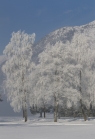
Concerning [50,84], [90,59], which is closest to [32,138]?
[50,84]

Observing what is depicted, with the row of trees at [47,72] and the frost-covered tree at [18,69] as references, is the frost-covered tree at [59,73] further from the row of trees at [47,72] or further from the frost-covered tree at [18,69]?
the frost-covered tree at [18,69]

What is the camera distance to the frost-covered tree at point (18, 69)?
35906 millimetres

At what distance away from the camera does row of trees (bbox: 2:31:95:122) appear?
117 ft

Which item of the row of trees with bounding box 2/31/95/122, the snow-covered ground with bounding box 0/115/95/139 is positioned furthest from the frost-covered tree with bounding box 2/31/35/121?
the snow-covered ground with bounding box 0/115/95/139

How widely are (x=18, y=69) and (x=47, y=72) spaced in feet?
12.9

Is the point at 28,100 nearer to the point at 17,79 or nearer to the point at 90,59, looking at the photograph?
the point at 17,79

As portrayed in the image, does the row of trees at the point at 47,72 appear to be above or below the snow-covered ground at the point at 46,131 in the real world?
above

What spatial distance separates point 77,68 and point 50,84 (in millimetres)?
4140

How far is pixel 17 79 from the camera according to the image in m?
36.1

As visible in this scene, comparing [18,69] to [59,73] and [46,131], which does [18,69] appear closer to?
[59,73]

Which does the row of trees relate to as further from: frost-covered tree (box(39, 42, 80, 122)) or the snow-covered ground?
the snow-covered ground

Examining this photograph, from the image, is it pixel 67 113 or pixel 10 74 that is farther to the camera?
pixel 67 113

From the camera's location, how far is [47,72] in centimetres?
3641

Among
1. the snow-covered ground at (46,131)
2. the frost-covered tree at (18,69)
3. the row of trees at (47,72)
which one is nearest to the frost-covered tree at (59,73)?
the row of trees at (47,72)
